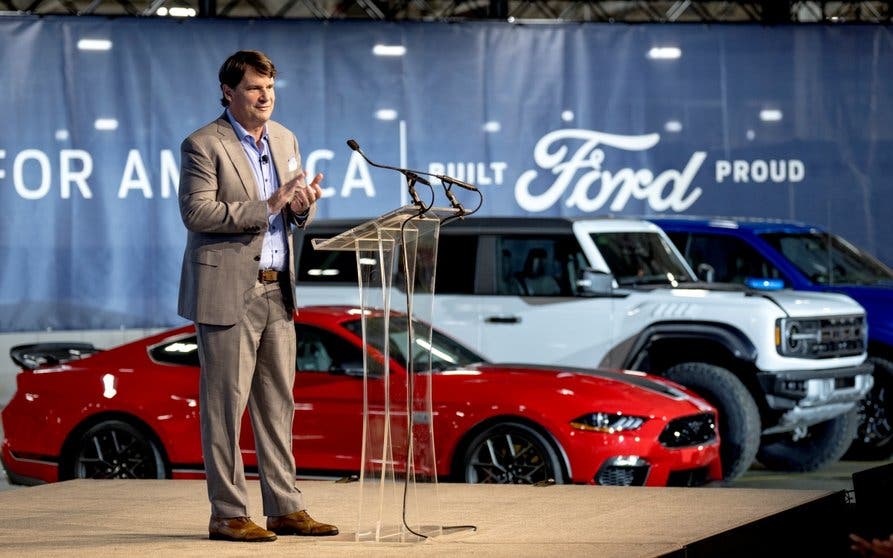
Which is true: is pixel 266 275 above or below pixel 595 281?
above

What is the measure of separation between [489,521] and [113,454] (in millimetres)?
3715

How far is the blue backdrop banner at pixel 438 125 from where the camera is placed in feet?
46.2

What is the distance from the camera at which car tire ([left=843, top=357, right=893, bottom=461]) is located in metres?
12.5

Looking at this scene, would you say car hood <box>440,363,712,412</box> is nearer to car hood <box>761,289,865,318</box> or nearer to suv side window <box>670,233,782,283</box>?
car hood <box>761,289,865,318</box>

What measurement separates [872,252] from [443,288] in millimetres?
4936

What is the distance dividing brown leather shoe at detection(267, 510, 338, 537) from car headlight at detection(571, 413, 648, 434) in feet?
9.83

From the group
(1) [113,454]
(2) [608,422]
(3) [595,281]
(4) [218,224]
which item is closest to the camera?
(4) [218,224]

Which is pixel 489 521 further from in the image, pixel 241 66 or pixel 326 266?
pixel 326 266

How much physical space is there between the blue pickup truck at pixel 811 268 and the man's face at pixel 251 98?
7.22 metres

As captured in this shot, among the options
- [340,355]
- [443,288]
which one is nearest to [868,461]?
[443,288]

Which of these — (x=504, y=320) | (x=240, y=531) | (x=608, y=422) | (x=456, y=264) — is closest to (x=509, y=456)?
(x=608, y=422)

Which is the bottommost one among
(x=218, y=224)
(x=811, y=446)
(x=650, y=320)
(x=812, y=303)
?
(x=811, y=446)

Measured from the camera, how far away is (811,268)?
42.8 feet

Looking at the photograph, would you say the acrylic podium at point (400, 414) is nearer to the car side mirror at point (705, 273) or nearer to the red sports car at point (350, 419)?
the red sports car at point (350, 419)
